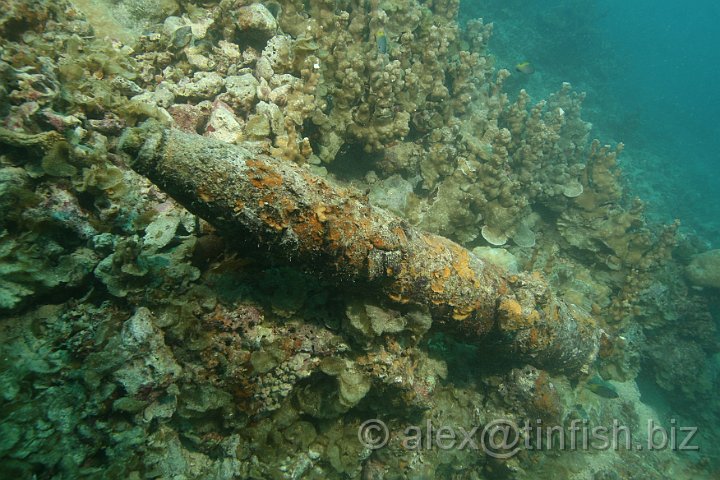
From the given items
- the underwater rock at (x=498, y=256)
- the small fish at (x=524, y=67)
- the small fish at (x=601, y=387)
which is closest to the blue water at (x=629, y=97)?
the small fish at (x=524, y=67)

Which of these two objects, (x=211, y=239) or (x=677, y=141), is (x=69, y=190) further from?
(x=677, y=141)

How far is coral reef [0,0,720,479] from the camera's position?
2.30 metres

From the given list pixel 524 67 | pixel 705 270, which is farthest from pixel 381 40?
pixel 705 270

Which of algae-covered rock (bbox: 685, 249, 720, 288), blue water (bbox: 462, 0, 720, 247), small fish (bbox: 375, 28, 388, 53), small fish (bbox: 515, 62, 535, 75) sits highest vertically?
blue water (bbox: 462, 0, 720, 247)

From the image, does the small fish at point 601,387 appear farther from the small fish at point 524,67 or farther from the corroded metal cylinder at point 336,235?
the small fish at point 524,67

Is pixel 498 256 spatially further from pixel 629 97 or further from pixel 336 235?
pixel 629 97

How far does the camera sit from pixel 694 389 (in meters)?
8.31

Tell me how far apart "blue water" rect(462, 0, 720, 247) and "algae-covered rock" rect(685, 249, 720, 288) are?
7.49 metres

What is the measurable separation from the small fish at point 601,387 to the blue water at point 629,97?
12.6 metres

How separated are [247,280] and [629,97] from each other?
33.0m

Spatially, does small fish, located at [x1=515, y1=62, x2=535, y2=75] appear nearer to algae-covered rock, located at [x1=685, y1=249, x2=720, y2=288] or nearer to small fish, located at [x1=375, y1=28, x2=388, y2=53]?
small fish, located at [x1=375, y1=28, x2=388, y2=53]

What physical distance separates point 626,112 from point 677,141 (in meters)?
6.44

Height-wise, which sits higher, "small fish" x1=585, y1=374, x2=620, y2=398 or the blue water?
the blue water

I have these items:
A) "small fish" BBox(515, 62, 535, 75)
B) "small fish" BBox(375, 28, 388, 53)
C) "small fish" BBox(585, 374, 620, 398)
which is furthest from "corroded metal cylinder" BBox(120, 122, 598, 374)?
"small fish" BBox(515, 62, 535, 75)
